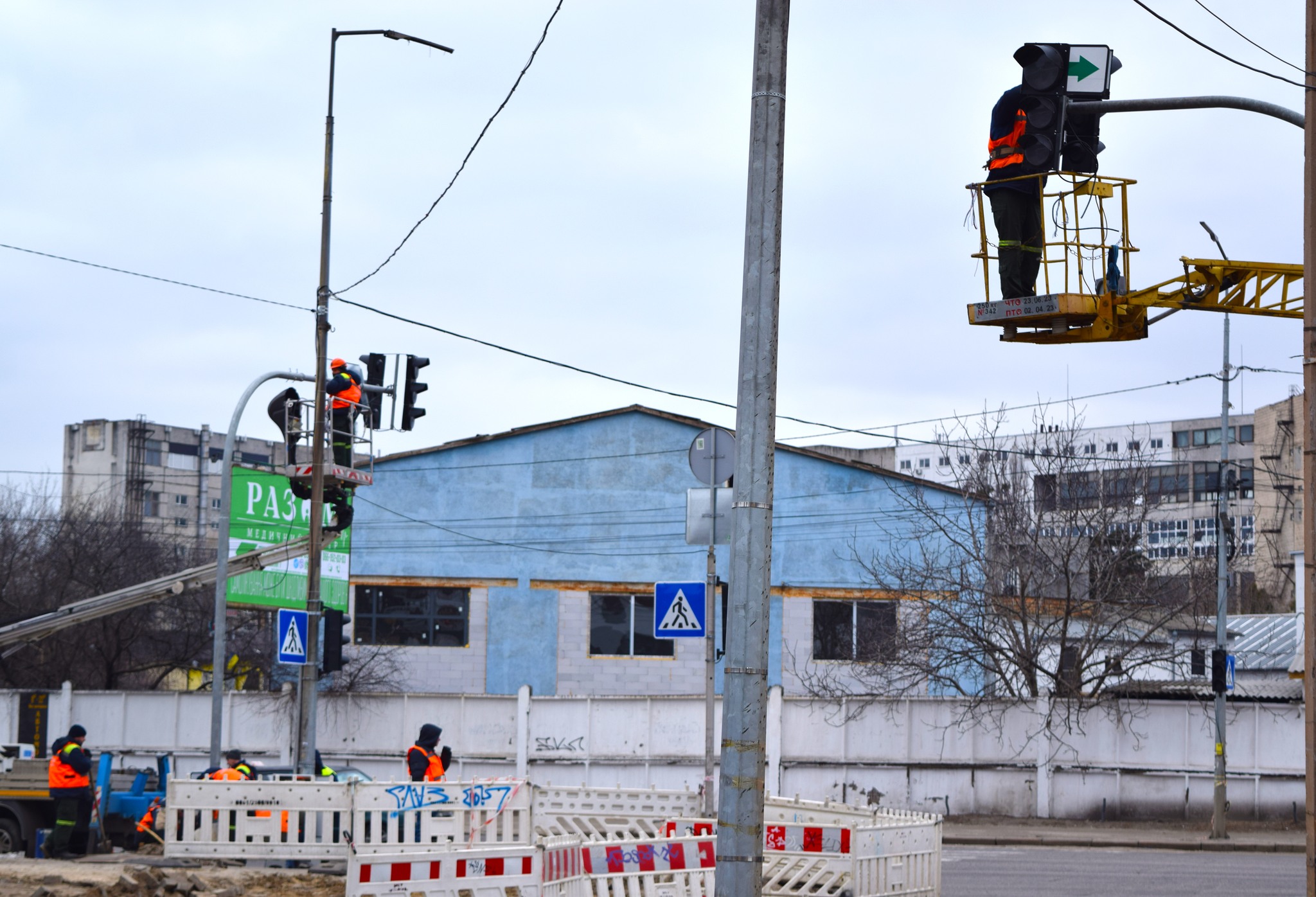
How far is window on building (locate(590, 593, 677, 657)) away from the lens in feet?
114

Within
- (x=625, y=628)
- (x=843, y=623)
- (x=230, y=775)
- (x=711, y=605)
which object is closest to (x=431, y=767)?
(x=230, y=775)

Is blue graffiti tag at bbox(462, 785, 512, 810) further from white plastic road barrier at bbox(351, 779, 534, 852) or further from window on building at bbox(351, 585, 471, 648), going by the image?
window on building at bbox(351, 585, 471, 648)

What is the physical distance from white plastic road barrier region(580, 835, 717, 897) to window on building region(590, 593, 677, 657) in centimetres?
2264

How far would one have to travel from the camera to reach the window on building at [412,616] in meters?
34.7

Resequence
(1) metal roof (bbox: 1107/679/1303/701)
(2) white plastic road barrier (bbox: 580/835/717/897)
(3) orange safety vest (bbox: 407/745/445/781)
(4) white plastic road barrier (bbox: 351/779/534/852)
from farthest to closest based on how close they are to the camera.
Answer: (1) metal roof (bbox: 1107/679/1303/701) → (3) orange safety vest (bbox: 407/745/445/781) → (4) white plastic road barrier (bbox: 351/779/534/852) → (2) white plastic road barrier (bbox: 580/835/717/897)

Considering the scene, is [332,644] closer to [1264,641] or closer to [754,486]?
[754,486]

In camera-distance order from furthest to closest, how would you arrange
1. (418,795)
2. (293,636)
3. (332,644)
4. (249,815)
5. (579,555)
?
(579,555) → (293,636) → (332,644) → (418,795) → (249,815)

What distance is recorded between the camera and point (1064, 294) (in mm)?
10359

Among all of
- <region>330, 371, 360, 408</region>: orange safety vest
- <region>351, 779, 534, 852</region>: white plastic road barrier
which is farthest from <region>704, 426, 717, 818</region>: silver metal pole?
<region>330, 371, 360, 408</region>: orange safety vest

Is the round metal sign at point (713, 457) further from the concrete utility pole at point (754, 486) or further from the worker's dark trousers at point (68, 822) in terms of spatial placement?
the worker's dark trousers at point (68, 822)

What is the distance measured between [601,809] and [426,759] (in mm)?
2097

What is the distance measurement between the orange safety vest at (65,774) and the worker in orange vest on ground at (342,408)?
16.0 ft

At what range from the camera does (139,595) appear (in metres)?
21.0

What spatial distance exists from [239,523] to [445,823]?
9.58 meters
